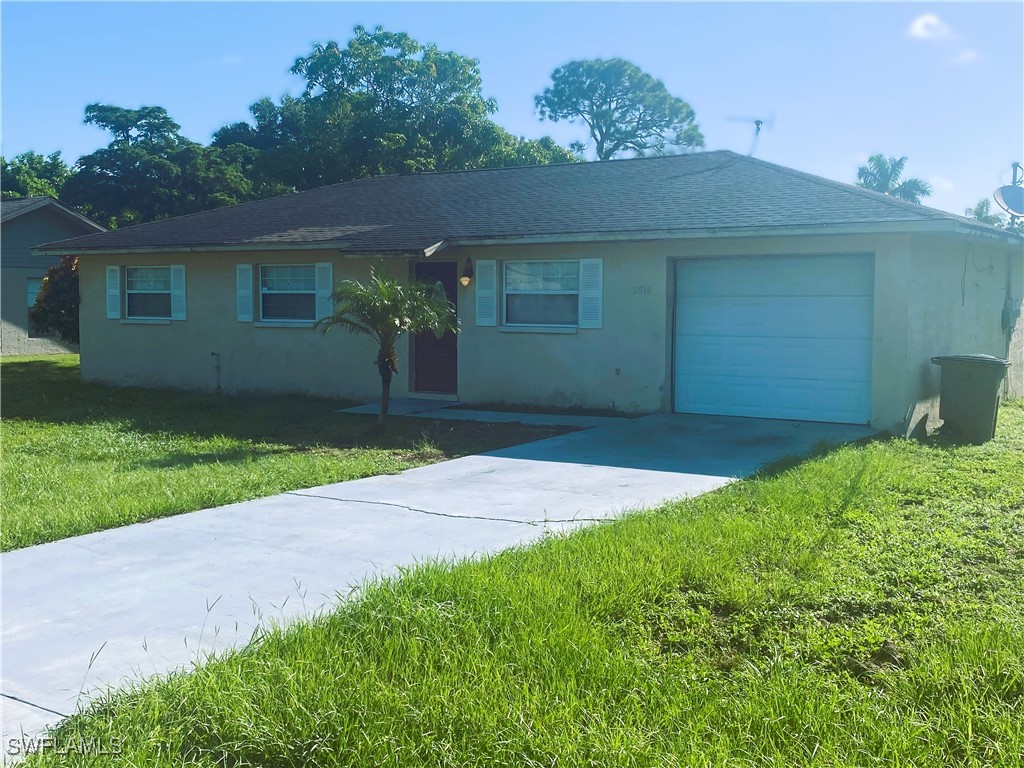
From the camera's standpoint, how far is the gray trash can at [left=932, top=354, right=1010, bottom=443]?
12008mm

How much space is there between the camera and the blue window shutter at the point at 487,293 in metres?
15.5

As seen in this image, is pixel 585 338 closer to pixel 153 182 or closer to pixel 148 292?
pixel 148 292

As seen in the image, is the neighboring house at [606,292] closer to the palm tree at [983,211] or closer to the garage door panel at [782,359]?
the garage door panel at [782,359]

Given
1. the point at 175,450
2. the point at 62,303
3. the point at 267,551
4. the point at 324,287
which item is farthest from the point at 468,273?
the point at 62,303

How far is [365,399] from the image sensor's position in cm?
1675

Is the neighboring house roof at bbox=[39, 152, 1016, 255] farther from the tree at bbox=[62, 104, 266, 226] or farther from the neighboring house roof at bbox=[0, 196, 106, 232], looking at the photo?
the tree at bbox=[62, 104, 266, 226]

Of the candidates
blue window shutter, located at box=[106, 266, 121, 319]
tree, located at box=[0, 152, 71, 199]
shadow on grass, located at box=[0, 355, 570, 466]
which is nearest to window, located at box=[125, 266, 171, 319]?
blue window shutter, located at box=[106, 266, 121, 319]

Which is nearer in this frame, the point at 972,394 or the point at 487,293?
the point at 972,394

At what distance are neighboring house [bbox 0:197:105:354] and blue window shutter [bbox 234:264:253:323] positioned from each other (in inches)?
590

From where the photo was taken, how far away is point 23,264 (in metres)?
31.2

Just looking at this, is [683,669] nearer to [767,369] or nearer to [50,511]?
[50,511]

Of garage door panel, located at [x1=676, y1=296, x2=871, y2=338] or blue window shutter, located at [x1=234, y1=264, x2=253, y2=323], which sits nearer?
garage door panel, located at [x1=676, y1=296, x2=871, y2=338]

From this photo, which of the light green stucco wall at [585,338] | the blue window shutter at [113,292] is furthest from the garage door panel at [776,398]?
the blue window shutter at [113,292]

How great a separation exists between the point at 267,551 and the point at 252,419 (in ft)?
25.6
